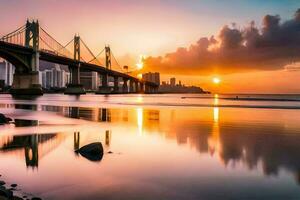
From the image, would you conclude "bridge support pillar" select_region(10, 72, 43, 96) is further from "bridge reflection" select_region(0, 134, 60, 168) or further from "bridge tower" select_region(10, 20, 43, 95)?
"bridge reflection" select_region(0, 134, 60, 168)

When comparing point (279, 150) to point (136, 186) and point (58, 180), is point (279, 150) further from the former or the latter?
point (58, 180)

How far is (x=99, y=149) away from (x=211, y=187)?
5397 millimetres

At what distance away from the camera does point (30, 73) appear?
90438mm

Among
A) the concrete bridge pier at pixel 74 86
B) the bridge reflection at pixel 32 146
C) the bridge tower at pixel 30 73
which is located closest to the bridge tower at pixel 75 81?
the concrete bridge pier at pixel 74 86

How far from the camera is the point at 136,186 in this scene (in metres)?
8.99

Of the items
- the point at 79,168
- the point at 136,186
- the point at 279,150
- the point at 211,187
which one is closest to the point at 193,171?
the point at 211,187

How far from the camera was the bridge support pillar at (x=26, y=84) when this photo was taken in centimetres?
9226

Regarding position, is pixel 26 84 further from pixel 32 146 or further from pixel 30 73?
pixel 32 146

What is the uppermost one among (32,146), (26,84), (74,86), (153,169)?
(74,86)

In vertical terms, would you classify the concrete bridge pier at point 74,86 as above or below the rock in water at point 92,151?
above

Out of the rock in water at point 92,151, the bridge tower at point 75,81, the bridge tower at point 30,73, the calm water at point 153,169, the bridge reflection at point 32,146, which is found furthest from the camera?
the bridge tower at point 75,81

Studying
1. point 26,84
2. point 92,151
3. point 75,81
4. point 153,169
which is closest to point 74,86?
point 75,81

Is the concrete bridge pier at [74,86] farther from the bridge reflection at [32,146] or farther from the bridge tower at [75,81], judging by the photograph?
the bridge reflection at [32,146]

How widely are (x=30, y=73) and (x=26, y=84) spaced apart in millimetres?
6514
